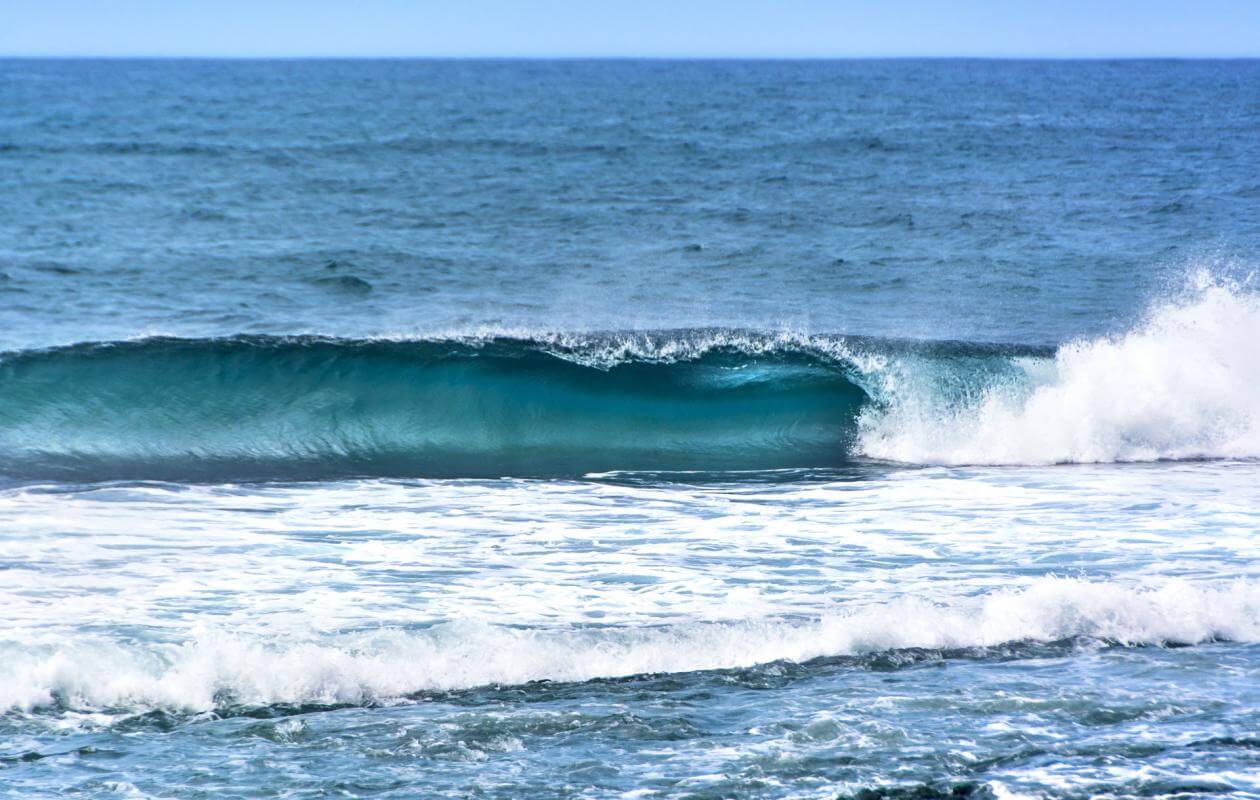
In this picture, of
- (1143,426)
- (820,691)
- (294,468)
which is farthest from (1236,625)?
(294,468)

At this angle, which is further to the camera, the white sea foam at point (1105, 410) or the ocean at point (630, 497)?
Answer: the white sea foam at point (1105, 410)

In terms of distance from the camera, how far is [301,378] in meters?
11.7

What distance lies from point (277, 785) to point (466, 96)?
204ft

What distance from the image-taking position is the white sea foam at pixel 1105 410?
33.4ft

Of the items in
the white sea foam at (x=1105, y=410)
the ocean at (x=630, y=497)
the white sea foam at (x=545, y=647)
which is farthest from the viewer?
the white sea foam at (x=1105, y=410)

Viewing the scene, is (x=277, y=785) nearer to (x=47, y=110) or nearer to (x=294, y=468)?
(x=294, y=468)

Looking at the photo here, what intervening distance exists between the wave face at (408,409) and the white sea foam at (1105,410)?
67cm

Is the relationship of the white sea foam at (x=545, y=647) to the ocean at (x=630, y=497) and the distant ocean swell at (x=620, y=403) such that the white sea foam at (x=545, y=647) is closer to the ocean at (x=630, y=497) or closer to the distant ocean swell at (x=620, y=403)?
the ocean at (x=630, y=497)

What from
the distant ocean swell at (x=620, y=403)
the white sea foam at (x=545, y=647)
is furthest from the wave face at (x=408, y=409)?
the white sea foam at (x=545, y=647)

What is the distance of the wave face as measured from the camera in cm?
1025

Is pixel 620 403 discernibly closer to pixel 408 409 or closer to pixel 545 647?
pixel 408 409

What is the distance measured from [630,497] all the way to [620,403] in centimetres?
267

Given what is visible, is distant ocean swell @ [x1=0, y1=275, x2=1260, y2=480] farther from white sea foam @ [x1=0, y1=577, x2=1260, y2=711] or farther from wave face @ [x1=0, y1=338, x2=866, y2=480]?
white sea foam @ [x1=0, y1=577, x2=1260, y2=711]

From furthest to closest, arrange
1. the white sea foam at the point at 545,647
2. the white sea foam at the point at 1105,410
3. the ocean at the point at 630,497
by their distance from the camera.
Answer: the white sea foam at the point at 1105,410
the white sea foam at the point at 545,647
the ocean at the point at 630,497
